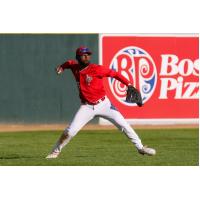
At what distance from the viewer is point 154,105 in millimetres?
26094

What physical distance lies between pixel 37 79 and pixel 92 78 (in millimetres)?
10985

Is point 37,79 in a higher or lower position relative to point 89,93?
lower

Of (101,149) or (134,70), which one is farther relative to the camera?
(134,70)

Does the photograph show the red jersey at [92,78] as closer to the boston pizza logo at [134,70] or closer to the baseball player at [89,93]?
the baseball player at [89,93]

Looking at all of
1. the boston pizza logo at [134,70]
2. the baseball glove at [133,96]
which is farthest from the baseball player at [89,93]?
the boston pizza logo at [134,70]

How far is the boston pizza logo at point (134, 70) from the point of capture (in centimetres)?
2575

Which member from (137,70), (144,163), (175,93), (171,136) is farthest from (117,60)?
(144,163)

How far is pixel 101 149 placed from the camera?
17812 millimetres

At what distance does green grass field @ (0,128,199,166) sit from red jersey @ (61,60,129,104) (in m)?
1.30

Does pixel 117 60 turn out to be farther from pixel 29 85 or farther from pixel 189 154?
pixel 189 154

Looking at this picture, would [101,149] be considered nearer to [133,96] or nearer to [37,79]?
[133,96]

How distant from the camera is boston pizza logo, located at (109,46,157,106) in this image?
2575 cm

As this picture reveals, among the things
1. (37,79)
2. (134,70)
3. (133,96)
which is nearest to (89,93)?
(133,96)

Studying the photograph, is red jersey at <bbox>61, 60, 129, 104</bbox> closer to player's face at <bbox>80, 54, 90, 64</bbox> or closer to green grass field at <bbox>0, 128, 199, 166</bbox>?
player's face at <bbox>80, 54, 90, 64</bbox>
